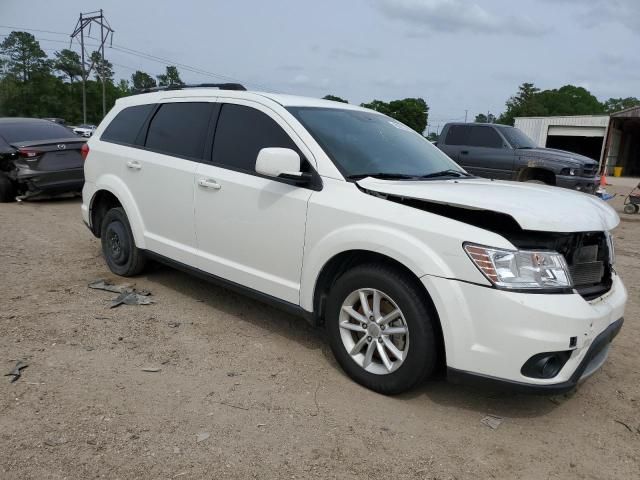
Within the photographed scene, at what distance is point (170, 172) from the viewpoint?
4.55 metres

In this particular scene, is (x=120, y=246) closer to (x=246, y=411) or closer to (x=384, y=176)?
(x=246, y=411)

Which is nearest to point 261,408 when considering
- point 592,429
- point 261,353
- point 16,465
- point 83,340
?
point 261,353

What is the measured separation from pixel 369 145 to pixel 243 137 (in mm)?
988

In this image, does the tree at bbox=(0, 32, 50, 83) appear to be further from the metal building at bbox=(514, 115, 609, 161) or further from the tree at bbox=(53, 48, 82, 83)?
the metal building at bbox=(514, 115, 609, 161)

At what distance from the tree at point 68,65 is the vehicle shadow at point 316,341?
102m

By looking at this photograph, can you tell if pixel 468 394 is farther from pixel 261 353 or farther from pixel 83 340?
pixel 83 340

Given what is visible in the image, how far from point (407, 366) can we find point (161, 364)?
5.57 ft

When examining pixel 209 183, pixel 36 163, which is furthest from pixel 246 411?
pixel 36 163

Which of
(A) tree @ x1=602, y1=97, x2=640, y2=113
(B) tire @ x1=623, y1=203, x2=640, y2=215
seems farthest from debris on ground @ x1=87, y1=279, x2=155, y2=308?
(A) tree @ x1=602, y1=97, x2=640, y2=113

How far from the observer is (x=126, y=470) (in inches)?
99.2

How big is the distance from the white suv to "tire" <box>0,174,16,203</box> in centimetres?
594

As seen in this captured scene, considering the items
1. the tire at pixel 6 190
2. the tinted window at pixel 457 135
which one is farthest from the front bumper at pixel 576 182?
the tire at pixel 6 190

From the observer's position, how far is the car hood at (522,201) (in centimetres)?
286

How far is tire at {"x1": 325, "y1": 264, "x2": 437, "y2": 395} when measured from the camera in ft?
10.00
